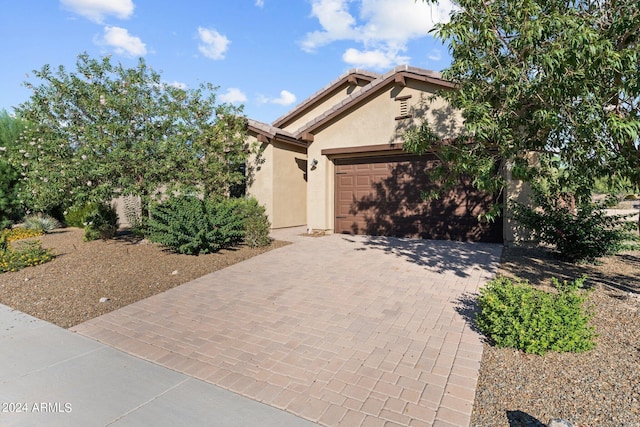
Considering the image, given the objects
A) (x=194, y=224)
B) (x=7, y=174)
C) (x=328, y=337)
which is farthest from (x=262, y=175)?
(x=7, y=174)

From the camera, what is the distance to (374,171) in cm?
1130

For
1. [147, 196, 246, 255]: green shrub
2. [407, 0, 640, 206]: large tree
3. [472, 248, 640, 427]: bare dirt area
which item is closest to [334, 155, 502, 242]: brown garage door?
[147, 196, 246, 255]: green shrub

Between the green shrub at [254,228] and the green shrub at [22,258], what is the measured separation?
4774 millimetres

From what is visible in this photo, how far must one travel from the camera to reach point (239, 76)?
1160 cm

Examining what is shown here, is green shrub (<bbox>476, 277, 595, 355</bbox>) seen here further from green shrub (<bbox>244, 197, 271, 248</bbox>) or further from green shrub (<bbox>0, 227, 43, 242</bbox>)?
green shrub (<bbox>0, 227, 43, 242</bbox>)

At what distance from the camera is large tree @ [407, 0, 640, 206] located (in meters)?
3.38

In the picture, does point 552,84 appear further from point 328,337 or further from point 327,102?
point 327,102

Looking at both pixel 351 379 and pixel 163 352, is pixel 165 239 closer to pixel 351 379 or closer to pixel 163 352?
pixel 163 352

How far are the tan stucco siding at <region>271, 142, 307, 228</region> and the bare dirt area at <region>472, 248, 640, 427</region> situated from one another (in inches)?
397

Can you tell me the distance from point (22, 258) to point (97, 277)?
2414mm

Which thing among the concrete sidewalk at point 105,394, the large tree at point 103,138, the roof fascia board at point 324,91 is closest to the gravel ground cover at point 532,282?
the concrete sidewalk at point 105,394

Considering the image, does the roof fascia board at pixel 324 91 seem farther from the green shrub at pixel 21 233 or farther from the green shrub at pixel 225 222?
the green shrub at pixel 21 233

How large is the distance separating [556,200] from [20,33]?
13.8 metres

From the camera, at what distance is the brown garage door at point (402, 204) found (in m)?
9.82
